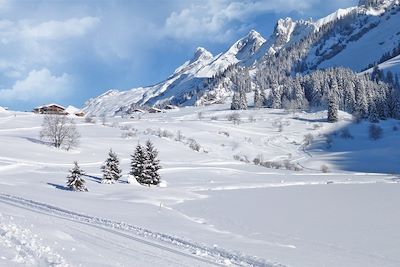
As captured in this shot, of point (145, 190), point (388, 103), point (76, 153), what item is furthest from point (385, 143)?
point (145, 190)

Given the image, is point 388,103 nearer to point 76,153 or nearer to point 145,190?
point 76,153

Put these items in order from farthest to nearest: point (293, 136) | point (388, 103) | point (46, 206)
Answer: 1. point (388, 103)
2. point (293, 136)
3. point (46, 206)

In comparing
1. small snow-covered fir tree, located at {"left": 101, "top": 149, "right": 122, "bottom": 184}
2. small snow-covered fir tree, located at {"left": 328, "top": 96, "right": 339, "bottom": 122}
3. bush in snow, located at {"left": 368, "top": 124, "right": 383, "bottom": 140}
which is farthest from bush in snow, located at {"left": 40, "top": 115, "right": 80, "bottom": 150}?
small snow-covered fir tree, located at {"left": 328, "top": 96, "right": 339, "bottom": 122}

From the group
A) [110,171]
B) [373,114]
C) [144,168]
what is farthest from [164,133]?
[373,114]

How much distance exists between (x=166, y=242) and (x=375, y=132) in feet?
419

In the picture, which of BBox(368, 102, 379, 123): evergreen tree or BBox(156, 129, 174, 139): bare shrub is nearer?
BBox(156, 129, 174, 139): bare shrub

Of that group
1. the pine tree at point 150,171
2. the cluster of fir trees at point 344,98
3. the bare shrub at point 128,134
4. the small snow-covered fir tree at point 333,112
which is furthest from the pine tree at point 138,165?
the cluster of fir trees at point 344,98

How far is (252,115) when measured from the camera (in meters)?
168

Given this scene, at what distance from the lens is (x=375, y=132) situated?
442 feet

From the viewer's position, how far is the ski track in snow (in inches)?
555

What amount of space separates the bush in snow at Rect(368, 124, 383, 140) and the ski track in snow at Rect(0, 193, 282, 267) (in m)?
122

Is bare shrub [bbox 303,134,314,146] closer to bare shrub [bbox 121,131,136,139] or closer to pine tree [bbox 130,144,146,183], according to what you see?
bare shrub [bbox 121,131,136,139]

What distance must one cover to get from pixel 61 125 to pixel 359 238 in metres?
64.9

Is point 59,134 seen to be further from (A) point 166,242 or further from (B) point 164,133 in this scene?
(A) point 166,242
